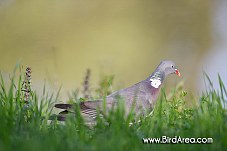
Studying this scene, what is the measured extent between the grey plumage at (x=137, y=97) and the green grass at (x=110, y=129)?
0.76ft

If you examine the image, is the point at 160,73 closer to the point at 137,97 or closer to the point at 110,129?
the point at 137,97

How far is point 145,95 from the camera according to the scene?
6.38m

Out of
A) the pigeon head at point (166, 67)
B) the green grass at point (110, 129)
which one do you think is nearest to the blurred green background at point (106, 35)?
the pigeon head at point (166, 67)

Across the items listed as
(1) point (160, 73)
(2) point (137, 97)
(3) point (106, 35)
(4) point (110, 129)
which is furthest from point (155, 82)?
(3) point (106, 35)

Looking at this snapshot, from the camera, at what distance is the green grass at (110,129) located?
13.5ft

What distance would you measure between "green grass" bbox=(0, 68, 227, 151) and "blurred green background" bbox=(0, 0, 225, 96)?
6.82m

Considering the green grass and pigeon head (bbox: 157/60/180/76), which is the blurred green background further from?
the green grass

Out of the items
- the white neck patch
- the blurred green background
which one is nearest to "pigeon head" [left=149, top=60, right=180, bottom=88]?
the white neck patch

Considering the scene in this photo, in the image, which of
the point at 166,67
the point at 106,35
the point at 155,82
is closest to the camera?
the point at 155,82

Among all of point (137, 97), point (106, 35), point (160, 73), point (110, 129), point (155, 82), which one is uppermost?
point (106, 35)

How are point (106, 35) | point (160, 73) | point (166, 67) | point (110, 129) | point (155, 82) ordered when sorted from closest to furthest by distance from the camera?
1. point (110, 129)
2. point (155, 82)
3. point (160, 73)
4. point (166, 67)
5. point (106, 35)

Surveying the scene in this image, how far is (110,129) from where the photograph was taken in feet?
15.2

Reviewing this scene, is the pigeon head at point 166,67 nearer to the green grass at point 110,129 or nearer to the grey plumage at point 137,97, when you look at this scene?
the grey plumage at point 137,97

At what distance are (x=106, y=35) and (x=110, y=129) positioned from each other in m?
9.79
